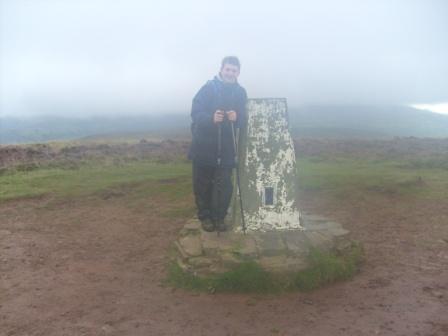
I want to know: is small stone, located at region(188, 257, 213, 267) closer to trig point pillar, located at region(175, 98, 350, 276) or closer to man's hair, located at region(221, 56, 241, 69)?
trig point pillar, located at region(175, 98, 350, 276)

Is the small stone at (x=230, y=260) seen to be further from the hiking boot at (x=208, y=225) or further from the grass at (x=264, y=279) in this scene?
the hiking boot at (x=208, y=225)

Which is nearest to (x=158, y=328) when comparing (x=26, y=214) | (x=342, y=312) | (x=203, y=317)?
(x=203, y=317)

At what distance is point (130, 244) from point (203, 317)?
3502 millimetres

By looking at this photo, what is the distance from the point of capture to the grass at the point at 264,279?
6.08 m

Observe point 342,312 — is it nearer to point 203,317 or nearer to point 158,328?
point 203,317

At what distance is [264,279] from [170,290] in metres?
1.30

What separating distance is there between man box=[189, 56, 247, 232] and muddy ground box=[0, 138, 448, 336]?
1.59m

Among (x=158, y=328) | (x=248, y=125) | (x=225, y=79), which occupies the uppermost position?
(x=225, y=79)

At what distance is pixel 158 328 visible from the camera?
5.18 metres

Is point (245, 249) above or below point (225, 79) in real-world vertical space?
below

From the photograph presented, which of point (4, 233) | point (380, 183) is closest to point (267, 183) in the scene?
point (4, 233)

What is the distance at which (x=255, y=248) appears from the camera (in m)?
6.38

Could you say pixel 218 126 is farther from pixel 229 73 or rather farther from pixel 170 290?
pixel 170 290

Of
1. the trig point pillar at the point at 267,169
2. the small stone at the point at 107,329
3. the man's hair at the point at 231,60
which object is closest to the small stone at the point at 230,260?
the trig point pillar at the point at 267,169
